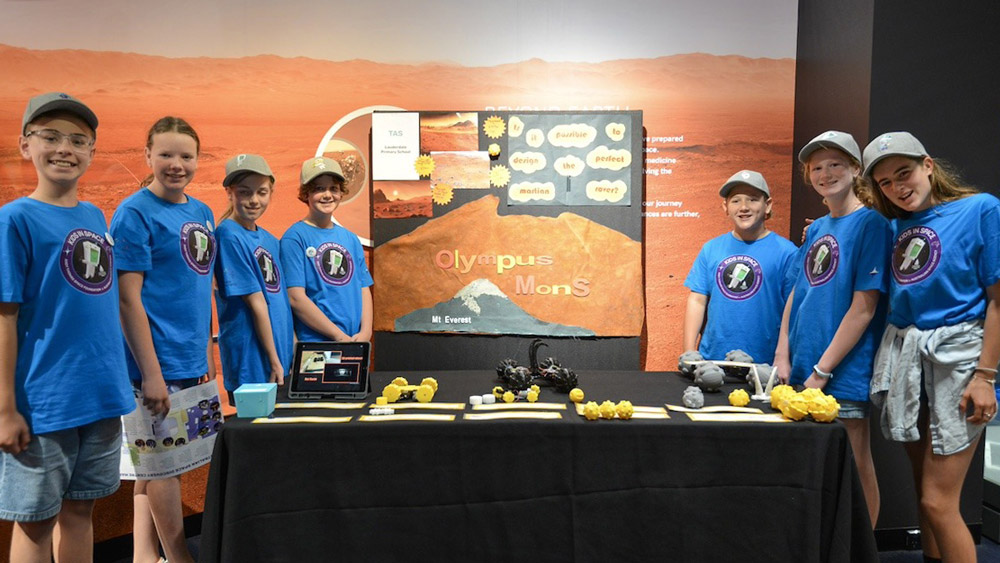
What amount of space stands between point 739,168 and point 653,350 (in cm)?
114

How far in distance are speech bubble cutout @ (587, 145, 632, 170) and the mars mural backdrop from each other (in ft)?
0.74

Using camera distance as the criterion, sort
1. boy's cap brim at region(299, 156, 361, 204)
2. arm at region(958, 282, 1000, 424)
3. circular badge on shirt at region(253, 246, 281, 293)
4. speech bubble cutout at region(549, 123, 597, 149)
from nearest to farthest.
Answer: arm at region(958, 282, 1000, 424), circular badge on shirt at region(253, 246, 281, 293), boy's cap brim at region(299, 156, 361, 204), speech bubble cutout at region(549, 123, 597, 149)

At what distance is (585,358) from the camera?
3395 millimetres

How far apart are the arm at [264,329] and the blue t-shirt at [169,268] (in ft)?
0.61

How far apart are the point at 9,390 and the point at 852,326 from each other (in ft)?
8.64

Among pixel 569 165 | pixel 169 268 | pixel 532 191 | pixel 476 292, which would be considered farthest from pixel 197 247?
pixel 569 165

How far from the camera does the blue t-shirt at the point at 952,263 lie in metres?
1.97

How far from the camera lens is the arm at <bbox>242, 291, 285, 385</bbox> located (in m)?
2.45

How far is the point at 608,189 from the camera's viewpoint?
10.9 ft

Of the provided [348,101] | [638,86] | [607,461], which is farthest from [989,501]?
[348,101]

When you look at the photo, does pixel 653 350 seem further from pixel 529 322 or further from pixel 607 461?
pixel 607 461

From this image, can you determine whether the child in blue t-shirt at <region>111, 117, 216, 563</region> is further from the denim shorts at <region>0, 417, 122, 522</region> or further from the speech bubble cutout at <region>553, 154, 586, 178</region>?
the speech bubble cutout at <region>553, 154, 586, 178</region>

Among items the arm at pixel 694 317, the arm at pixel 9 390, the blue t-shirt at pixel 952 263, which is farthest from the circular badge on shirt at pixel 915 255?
the arm at pixel 9 390

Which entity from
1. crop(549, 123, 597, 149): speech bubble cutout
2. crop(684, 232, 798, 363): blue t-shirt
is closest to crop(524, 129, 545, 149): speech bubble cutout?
crop(549, 123, 597, 149): speech bubble cutout
